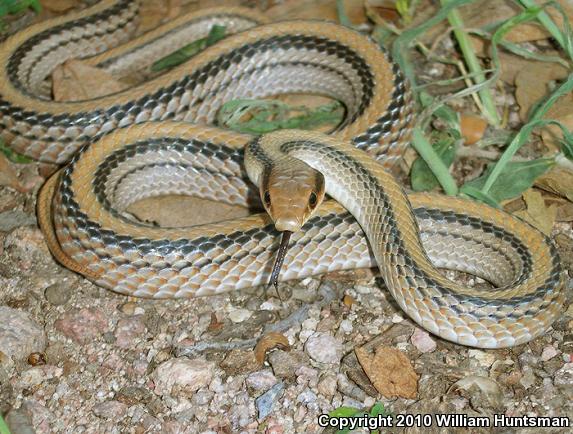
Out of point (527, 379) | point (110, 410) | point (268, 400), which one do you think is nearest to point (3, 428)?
point (110, 410)

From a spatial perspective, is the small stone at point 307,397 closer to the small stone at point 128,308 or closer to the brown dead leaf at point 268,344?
the brown dead leaf at point 268,344

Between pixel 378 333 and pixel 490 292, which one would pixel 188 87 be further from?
pixel 490 292

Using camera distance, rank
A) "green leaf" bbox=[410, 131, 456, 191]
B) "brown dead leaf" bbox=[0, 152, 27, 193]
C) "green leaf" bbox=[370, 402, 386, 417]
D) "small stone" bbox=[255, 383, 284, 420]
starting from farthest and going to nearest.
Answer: "brown dead leaf" bbox=[0, 152, 27, 193] → "green leaf" bbox=[410, 131, 456, 191] → "small stone" bbox=[255, 383, 284, 420] → "green leaf" bbox=[370, 402, 386, 417]

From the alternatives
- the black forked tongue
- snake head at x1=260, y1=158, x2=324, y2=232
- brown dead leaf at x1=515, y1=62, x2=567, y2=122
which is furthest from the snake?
brown dead leaf at x1=515, y1=62, x2=567, y2=122

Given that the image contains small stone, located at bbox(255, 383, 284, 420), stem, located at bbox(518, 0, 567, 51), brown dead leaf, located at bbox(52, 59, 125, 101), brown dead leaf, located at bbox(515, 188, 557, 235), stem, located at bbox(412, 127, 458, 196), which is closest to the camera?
small stone, located at bbox(255, 383, 284, 420)

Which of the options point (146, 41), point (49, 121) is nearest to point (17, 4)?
point (146, 41)

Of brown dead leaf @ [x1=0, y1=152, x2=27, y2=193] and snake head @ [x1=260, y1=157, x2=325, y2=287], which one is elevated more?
snake head @ [x1=260, y1=157, x2=325, y2=287]

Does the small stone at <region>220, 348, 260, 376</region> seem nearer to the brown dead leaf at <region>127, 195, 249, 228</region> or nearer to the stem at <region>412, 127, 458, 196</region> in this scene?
the brown dead leaf at <region>127, 195, 249, 228</region>
